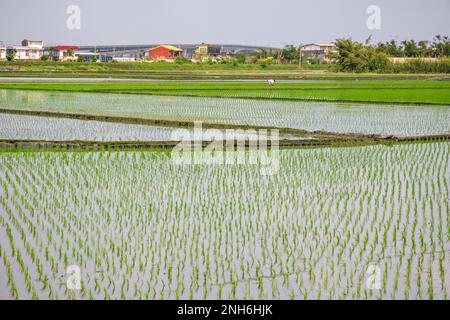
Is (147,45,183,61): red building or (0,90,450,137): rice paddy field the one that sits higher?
(0,90,450,137): rice paddy field

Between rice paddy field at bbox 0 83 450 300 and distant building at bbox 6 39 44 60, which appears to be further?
distant building at bbox 6 39 44 60

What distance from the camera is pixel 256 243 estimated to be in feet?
17.1

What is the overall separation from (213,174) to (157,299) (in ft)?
12.4

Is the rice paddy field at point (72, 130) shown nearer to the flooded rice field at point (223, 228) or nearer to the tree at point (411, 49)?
the flooded rice field at point (223, 228)

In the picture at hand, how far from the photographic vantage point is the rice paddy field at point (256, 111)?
1252 cm

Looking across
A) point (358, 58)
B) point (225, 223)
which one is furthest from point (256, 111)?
point (358, 58)

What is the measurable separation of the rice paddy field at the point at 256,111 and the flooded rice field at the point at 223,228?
389 cm

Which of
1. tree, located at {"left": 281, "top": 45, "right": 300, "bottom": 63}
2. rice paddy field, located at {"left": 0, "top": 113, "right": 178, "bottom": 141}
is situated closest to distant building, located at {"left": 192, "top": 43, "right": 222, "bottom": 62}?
tree, located at {"left": 281, "top": 45, "right": 300, "bottom": 63}

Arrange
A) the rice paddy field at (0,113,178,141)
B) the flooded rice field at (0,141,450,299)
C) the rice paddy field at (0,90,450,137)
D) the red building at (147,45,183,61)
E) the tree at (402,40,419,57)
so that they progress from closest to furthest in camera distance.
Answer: the flooded rice field at (0,141,450,299), the rice paddy field at (0,113,178,141), the rice paddy field at (0,90,450,137), the tree at (402,40,419,57), the red building at (147,45,183,61)

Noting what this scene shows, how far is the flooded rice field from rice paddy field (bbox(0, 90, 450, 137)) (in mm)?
3886

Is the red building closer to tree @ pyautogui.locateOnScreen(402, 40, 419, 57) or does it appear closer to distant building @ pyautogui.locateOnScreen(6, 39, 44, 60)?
distant building @ pyautogui.locateOnScreen(6, 39, 44, 60)

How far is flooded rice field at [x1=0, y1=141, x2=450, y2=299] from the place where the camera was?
4.35m

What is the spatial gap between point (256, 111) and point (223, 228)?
9804 millimetres

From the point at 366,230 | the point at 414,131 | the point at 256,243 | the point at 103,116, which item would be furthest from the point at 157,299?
the point at 103,116
